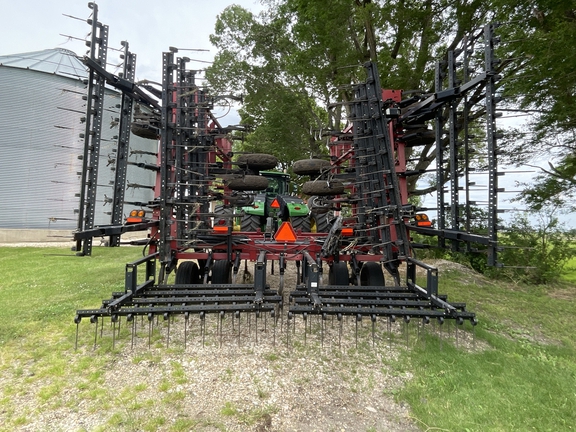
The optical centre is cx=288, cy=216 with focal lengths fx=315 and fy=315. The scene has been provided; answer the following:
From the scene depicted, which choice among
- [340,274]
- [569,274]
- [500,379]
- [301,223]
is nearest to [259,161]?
[301,223]

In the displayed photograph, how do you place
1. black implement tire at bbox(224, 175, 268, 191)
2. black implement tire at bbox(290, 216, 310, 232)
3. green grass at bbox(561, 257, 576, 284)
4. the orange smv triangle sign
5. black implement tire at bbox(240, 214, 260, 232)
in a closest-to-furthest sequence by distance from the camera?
the orange smv triangle sign, black implement tire at bbox(224, 175, 268, 191), black implement tire at bbox(240, 214, 260, 232), black implement tire at bbox(290, 216, 310, 232), green grass at bbox(561, 257, 576, 284)

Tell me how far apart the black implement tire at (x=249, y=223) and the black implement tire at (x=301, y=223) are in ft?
2.76

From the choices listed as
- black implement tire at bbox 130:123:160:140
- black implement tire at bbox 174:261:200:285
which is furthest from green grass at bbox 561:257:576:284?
black implement tire at bbox 130:123:160:140

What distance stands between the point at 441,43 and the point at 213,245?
8.12 m

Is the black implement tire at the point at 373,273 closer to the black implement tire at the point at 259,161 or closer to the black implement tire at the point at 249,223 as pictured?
the black implement tire at the point at 259,161

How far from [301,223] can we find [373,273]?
2.77m

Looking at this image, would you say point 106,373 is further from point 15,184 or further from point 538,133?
point 15,184

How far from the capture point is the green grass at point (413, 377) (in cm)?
210

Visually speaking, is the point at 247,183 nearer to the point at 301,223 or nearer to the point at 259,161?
the point at 259,161

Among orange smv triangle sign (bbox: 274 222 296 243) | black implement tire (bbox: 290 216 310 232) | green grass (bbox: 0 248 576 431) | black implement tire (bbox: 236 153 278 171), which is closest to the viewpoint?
green grass (bbox: 0 248 576 431)

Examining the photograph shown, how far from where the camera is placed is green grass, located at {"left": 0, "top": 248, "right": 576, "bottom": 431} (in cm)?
210

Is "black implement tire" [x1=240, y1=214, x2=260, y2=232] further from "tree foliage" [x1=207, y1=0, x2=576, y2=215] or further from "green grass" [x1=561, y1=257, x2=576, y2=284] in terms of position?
"green grass" [x1=561, y1=257, x2=576, y2=284]

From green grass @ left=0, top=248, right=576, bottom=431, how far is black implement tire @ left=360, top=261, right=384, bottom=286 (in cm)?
124

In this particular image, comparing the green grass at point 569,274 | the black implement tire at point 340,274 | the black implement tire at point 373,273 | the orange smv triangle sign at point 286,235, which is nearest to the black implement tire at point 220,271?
the orange smv triangle sign at point 286,235
